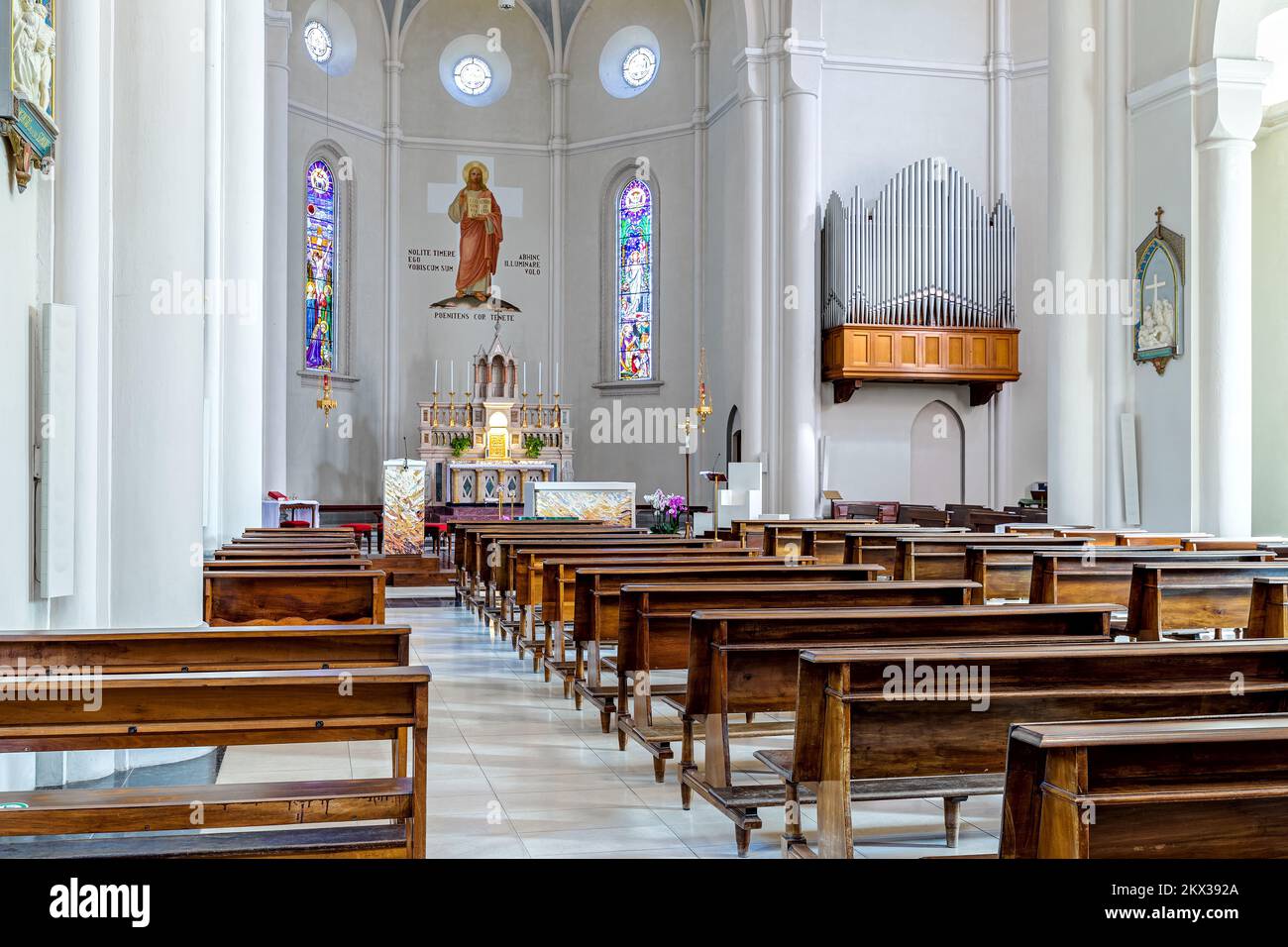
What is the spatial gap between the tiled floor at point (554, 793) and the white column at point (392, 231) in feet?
51.7

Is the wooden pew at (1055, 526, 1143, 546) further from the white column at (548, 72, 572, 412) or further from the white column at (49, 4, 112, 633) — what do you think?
the white column at (548, 72, 572, 412)

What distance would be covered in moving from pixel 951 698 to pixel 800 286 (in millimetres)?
14762

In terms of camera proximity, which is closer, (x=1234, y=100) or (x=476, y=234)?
(x=1234, y=100)

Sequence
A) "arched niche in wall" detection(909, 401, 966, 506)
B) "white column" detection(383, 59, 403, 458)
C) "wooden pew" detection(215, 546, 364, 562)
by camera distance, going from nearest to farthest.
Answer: "wooden pew" detection(215, 546, 364, 562) < "arched niche in wall" detection(909, 401, 966, 506) < "white column" detection(383, 59, 403, 458)

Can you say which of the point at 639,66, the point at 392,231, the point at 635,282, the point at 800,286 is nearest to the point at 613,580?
the point at 800,286

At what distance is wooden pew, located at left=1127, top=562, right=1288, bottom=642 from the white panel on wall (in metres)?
4.45

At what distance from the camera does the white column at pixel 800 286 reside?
700 inches

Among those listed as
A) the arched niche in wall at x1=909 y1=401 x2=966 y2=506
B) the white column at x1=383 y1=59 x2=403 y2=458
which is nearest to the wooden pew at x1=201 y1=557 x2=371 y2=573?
the arched niche in wall at x1=909 y1=401 x2=966 y2=506

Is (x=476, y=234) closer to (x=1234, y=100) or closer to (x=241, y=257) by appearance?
(x=241, y=257)

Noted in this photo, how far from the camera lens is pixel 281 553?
7.52 meters

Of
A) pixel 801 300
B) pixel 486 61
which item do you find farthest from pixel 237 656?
pixel 486 61

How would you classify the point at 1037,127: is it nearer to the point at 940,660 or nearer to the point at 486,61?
the point at 486,61

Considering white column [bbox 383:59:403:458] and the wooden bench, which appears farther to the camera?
white column [bbox 383:59:403:458]

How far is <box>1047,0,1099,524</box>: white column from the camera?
12.3 metres
